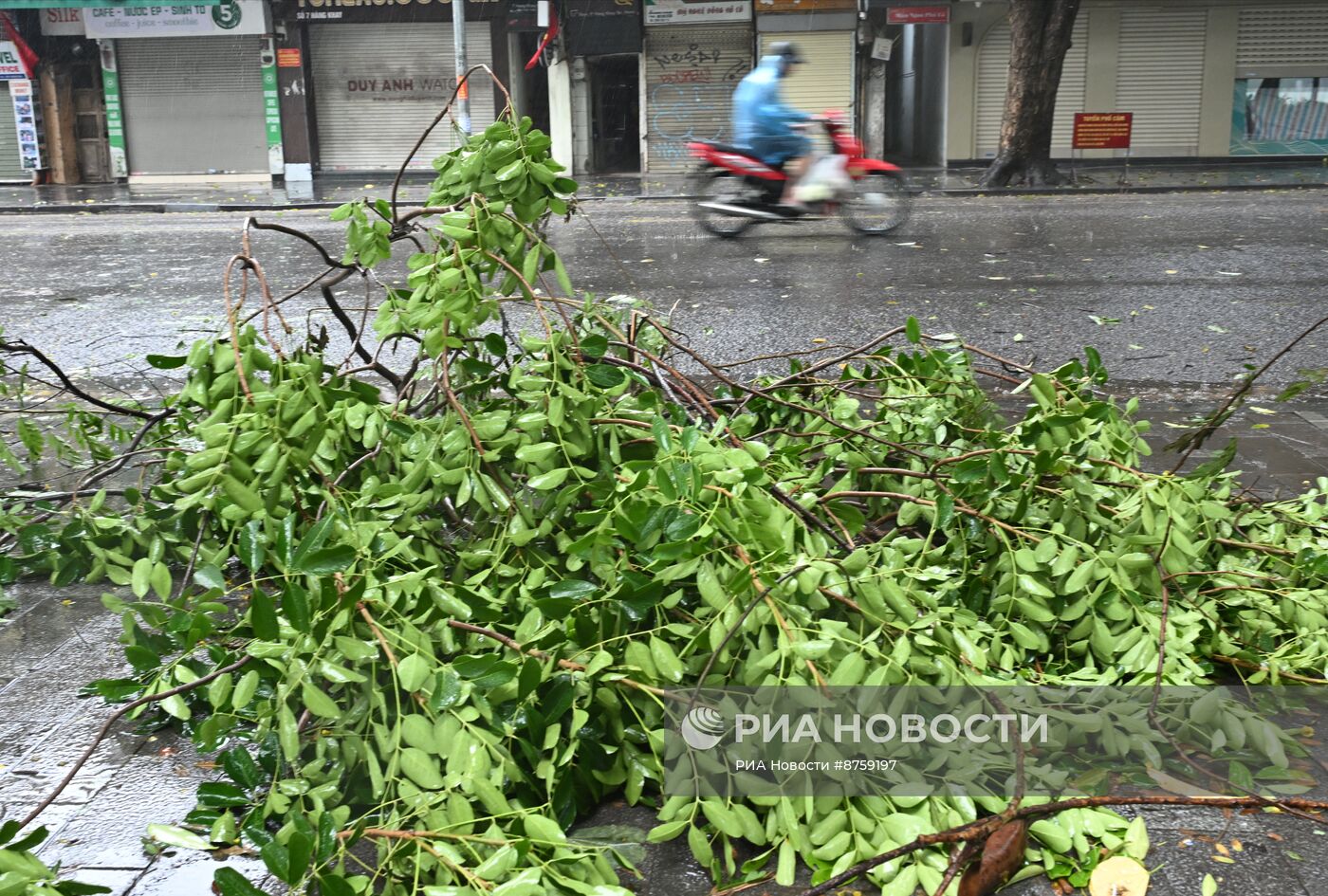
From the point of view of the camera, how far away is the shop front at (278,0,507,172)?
23.5 meters

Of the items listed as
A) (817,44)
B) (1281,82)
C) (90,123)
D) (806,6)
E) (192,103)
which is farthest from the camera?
(90,123)

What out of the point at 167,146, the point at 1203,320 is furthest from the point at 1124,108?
the point at 167,146

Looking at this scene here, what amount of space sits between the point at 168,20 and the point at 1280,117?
21263mm

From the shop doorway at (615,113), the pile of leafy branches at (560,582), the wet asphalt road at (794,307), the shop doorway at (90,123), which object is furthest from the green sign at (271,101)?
the pile of leafy branches at (560,582)

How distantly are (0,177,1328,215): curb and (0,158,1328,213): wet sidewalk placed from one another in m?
0.02

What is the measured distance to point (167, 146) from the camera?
24703 mm

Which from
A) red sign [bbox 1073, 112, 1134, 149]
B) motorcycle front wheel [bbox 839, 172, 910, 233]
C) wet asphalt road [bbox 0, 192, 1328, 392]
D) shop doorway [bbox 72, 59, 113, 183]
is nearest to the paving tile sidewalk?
wet asphalt road [bbox 0, 192, 1328, 392]

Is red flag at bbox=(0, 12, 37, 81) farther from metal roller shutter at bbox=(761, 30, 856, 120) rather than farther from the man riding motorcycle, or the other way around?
the man riding motorcycle

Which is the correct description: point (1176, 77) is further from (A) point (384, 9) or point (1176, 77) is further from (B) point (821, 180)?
(A) point (384, 9)

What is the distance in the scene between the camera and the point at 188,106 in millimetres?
24500

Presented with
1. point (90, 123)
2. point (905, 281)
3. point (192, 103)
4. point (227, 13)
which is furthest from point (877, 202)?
point (90, 123)

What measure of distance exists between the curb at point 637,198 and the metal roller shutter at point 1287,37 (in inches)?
216

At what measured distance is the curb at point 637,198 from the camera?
17641mm

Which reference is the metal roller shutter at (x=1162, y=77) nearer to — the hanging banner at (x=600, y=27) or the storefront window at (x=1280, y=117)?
the storefront window at (x=1280, y=117)
